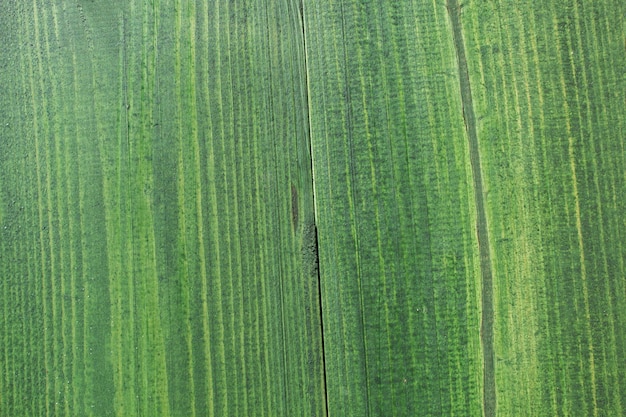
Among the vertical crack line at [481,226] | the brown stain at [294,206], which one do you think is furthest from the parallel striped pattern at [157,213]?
the vertical crack line at [481,226]

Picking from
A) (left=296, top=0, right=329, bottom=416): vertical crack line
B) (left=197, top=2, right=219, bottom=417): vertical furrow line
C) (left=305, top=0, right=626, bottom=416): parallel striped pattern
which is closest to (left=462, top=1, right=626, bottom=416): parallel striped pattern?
(left=305, top=0, right=626, bottom=416): parallel striped pattern

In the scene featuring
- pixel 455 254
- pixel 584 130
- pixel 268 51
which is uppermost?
pixel 268 51

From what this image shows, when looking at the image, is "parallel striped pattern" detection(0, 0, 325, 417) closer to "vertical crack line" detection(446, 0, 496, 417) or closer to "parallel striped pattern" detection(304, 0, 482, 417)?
"parallel striped pattern" detection(304, 0, 482, 417)

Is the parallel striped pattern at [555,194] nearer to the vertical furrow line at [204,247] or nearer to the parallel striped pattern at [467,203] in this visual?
the parallel striped pattern at [467,203]

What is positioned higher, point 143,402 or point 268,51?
point 268,51

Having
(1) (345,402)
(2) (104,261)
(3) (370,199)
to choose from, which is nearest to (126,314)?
(2) (104,261)

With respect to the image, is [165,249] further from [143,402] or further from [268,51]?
[268,51]

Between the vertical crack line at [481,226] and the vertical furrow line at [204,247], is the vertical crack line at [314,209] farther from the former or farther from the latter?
the vertical crack line at [481,226]

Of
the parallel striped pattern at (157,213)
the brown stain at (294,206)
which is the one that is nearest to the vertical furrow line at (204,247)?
the parallel striped pattern at (157,213)
